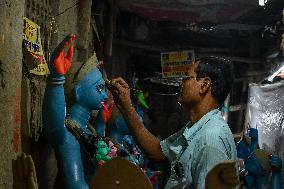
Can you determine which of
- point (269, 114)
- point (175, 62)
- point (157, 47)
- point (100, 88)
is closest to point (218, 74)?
point (100, 88)

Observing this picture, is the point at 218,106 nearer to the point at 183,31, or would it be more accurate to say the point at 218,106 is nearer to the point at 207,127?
the point at 207,127

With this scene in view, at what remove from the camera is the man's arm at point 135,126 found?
305 cm

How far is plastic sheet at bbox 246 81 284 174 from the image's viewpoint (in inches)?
249

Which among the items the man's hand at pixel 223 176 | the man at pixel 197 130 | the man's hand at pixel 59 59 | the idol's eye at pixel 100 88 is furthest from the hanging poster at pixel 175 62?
the man's hand at pixel 223 176

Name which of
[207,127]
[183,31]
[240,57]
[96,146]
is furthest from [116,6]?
[207,127]

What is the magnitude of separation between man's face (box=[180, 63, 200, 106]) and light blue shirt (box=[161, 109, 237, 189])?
0.19 m

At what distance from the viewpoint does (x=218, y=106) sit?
295 centimetres

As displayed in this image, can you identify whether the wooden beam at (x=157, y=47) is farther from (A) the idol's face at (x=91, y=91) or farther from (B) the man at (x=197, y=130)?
(B) the man at (x=197, y=130)

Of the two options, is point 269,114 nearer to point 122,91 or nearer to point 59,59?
point 122,91

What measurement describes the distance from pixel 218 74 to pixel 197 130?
20.2 inches

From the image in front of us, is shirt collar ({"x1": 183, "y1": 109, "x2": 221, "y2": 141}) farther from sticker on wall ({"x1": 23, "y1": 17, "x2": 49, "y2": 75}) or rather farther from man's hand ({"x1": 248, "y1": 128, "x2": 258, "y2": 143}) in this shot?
man's hand ({"x1": 248, "y1": 128, "x2": 258, "y2": 143})

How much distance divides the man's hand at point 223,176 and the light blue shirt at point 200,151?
2.31 feet

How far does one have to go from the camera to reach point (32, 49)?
9.73 feet

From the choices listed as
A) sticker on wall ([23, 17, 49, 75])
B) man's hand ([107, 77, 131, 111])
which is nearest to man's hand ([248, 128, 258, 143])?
man's hand ([107, 77, 131, 111])
